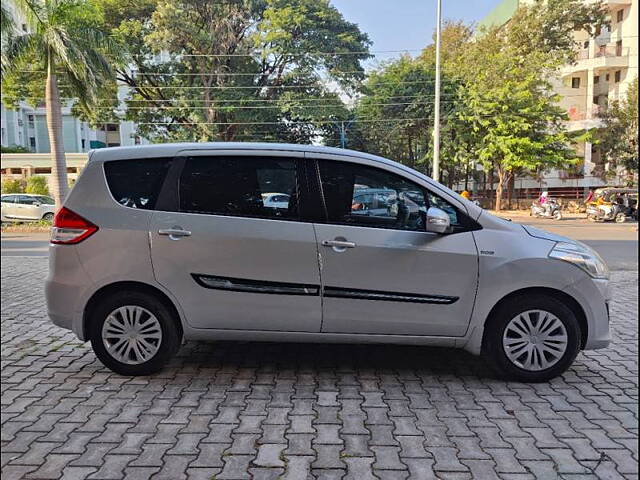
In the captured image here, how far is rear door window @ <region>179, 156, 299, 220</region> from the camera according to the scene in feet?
12.5

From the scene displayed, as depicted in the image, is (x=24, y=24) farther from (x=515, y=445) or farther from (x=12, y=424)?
(x=515, y=445)

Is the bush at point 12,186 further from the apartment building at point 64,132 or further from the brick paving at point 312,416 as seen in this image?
the brick paving at point 312,416

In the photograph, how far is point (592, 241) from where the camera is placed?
1327cm

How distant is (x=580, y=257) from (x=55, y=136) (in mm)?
10783

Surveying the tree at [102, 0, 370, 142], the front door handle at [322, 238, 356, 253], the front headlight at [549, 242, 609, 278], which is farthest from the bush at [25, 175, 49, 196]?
the front headlight at [549, 242, 609, 278]

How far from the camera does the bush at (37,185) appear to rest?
545 inches

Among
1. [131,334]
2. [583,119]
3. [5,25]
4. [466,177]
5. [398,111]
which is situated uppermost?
[583,119]

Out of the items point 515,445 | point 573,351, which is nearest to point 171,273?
point 515,445

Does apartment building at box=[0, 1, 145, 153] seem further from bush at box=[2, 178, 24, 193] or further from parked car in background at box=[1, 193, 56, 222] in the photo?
parked car in background at box=[1, 193, 56, 222]

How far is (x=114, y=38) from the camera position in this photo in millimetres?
7664

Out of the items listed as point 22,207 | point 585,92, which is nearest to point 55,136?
point 22,207

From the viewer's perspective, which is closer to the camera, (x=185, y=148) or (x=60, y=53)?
(x=185, y=148)

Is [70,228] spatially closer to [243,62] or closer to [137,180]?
[137,180]

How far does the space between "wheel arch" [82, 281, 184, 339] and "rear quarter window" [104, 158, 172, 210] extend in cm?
61
